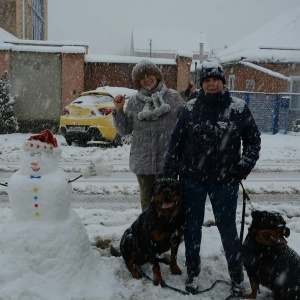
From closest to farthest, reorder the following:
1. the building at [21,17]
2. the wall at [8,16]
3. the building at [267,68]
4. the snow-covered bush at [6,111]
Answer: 1. the snow-covered bush at [6,111]
2. the building at [267,68]
3. the wall at [8,16]
4. the building at [21,17]

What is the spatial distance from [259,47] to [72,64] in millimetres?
11771

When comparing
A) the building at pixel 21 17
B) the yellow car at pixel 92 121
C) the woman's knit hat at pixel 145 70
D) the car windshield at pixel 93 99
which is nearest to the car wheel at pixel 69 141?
the yellow car at pixel 92 121

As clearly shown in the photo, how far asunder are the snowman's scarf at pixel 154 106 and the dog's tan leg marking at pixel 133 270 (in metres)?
1.33

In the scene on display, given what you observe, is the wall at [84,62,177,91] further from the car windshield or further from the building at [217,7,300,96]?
the building at [217,7,300,96]

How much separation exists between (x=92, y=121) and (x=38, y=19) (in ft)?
81.6

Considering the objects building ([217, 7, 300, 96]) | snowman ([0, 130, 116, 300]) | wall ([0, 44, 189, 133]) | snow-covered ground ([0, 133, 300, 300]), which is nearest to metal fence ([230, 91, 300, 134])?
building ([217, 7, 300, 96])

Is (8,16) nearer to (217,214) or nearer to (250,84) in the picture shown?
(250,84)

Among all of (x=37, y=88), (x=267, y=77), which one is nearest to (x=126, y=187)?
(x=37, y=88)

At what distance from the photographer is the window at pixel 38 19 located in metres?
31.2

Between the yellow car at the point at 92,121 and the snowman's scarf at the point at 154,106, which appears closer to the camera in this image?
the snowman's scarf at the point at 154,106

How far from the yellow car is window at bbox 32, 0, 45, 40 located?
21709mm

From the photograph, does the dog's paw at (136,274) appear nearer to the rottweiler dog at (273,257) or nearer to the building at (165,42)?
the rottweiler dog at (273,257)

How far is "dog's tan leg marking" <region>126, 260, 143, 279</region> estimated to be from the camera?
368 cm

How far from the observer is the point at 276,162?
403 inches
